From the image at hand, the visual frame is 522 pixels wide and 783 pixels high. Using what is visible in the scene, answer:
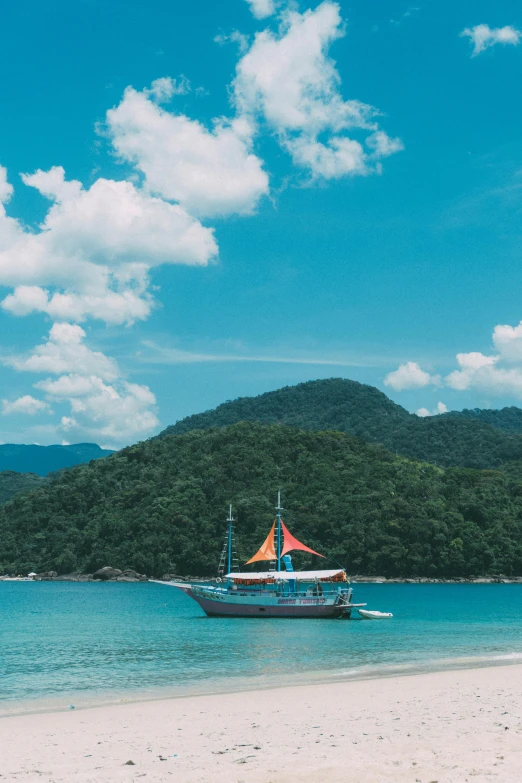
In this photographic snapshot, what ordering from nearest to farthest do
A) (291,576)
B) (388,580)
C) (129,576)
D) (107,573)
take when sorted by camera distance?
1. (291,576)
2. (388,580)
3. (107,573)
4. (129,576)

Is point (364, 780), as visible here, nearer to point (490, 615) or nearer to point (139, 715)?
point (139, 715)

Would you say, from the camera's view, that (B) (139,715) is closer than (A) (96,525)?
Yes

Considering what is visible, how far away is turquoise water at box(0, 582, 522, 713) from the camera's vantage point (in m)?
23.1

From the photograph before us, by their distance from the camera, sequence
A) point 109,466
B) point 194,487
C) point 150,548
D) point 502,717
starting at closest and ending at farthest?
point 502,717
point 150,548
point 194,487
point 109,466

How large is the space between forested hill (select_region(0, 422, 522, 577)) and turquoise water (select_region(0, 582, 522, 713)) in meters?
60.5

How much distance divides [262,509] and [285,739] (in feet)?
375

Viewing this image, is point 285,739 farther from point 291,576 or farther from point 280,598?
point 291,576

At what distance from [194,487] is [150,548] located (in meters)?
16.0

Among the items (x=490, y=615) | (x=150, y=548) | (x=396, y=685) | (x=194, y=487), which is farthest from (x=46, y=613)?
(x=194, y=487)

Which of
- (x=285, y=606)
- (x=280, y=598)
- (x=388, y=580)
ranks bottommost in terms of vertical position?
(x=388, y=580)

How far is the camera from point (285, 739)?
12602 mm

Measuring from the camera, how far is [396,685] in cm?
2052

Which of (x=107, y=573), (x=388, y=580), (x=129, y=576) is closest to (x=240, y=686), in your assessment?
(x=388, y=580)

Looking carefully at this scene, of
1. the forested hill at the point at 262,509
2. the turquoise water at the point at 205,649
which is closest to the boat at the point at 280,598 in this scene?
the turquoise water at the point at 205,649
